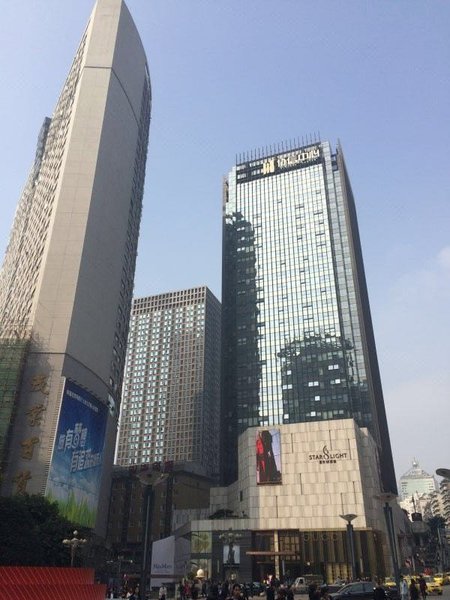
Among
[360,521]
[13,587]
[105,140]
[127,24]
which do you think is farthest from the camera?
[127,24]

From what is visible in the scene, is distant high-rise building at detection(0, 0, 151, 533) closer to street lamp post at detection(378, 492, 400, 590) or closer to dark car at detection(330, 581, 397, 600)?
dark car at detection(330, 581, 397, 600)

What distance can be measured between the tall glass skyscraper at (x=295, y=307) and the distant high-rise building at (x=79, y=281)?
3903cm

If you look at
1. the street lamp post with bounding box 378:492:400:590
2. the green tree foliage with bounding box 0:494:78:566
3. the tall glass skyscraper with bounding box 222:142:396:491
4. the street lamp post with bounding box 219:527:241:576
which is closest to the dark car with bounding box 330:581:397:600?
the street lamp post with bounding box 378:492:400:590

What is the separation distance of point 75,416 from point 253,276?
7517 cm

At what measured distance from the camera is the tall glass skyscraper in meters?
112

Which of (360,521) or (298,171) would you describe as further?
(298,171)

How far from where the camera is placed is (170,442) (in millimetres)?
171750

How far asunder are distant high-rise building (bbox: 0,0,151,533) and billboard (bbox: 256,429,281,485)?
22919mm

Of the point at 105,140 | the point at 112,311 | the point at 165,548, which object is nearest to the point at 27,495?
the point at 165,548

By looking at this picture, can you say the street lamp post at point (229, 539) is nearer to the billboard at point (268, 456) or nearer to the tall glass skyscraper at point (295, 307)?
the billboard at point (268, 456)

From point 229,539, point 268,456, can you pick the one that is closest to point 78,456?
point 229,539

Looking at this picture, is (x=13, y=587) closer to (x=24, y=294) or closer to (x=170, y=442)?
(x=24, y=294)

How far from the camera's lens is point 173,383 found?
7151 inches

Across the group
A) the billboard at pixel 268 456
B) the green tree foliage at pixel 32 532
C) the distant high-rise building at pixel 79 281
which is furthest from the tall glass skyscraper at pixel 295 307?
the green tree foliage at pixel 32 532
